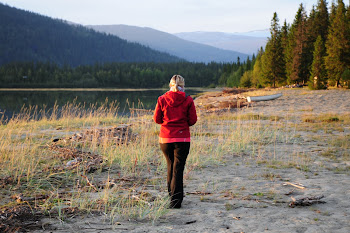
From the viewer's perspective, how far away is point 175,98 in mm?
4996

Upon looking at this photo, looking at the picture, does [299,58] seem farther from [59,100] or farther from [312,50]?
[59,100]

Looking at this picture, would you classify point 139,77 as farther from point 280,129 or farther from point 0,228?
point 0,228

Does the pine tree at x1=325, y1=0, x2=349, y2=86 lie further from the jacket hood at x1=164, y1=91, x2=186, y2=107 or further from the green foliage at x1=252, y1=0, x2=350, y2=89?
the jacket hood at x1=164, y1=91, x2=186, y2=107

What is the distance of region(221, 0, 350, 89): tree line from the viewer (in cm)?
3419

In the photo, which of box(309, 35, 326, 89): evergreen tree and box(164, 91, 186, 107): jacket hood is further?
box(309, 35, 326, 89): evergreen tree

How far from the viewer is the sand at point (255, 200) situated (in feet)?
14.1

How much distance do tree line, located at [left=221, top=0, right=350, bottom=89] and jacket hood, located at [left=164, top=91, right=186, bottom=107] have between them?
103 feet

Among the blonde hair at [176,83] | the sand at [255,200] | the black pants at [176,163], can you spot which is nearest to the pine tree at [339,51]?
the sand at [255,200]

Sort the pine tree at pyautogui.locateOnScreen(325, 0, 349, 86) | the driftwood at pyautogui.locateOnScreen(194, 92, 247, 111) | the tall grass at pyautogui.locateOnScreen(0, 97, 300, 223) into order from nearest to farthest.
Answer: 1. the tall grass at pyautogui.locateOnScreen(0, 97, 300, 223)
2. the driftwood at pyautogui.locateOnScreen(194, 92, 247, 111)
3. the pine tree at pyautogui.locateOnScreen(325, 0, 349, 86)

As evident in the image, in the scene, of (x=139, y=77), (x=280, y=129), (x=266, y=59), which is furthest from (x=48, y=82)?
(x=280, y=129)

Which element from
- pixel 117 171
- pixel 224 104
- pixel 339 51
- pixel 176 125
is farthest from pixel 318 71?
pixel 176 125

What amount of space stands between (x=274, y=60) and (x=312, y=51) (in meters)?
8.34

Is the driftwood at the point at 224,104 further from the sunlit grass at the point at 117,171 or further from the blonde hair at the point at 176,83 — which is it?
the blonde hair at the point at 176,83

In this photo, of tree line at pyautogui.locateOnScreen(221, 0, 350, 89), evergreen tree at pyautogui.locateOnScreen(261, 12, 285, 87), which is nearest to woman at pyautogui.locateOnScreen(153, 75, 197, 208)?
tree line at pyautogui.locateOnScreen(221, 0, 350, 89)
